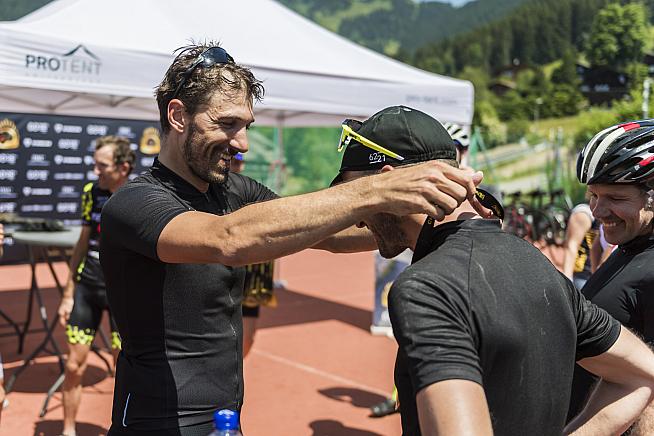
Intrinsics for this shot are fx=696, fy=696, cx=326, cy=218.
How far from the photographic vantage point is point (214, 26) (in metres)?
7.39

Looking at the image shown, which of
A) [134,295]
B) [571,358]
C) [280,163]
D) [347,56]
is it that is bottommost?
[280,163]

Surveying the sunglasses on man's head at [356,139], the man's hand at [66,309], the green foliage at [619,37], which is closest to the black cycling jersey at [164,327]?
the sunglasses on man's head at [356,139]

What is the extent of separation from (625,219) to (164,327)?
159 centimetres

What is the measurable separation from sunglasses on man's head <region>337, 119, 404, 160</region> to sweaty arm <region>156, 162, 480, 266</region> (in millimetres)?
95

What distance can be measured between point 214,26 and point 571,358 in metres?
6.53

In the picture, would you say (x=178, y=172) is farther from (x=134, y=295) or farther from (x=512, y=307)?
(x=512, y=307)

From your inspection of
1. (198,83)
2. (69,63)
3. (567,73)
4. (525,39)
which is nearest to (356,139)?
(198,83)

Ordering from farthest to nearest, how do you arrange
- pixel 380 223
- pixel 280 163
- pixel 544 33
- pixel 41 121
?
pixel 544 33 → pixel 280 163 → pixel 41 121 → pixel 380 223

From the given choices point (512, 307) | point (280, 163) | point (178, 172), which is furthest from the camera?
point (280, 163)

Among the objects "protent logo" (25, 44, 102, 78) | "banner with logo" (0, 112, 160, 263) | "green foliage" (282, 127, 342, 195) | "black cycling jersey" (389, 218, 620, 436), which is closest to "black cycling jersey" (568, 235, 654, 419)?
"black cycling jersey" (389, 218, 620, 436)

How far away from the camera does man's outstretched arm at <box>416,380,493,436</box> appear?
1220 mm

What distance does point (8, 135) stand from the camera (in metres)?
Result: 9.92

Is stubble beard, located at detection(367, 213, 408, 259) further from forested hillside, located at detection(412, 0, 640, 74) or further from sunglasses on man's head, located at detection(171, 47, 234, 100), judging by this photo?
forested hillside, located at detection(412, 0, 640, 74)

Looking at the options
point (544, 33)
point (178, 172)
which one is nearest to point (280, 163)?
point (178, 172)
